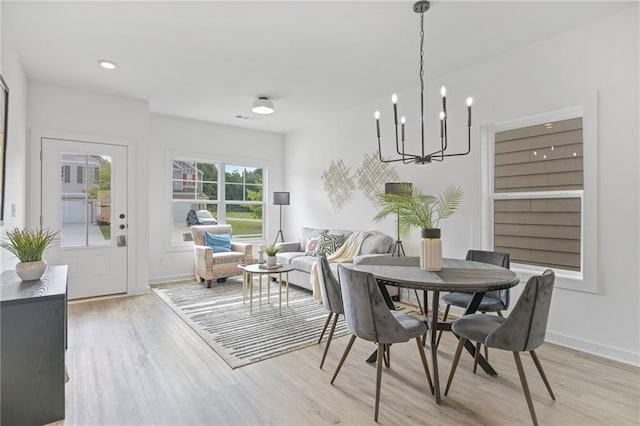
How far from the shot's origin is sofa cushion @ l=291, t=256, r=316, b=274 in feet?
15.5

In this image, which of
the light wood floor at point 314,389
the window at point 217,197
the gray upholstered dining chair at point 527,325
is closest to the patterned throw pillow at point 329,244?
the light wood floor at point 314,389

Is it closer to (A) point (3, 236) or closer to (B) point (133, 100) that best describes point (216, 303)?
(A) point (3, 236)

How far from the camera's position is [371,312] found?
205 cm

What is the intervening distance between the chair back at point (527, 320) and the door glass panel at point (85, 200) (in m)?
4.64

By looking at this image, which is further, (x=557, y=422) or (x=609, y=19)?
(x=609, y=19)

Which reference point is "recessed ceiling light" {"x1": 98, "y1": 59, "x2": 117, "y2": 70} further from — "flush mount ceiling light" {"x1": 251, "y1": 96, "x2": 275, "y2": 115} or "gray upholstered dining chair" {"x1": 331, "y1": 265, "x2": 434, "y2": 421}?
"gray upholstered dining chair" {"x1": 331, "y1": 265, "x2": 434, "y2": 421}

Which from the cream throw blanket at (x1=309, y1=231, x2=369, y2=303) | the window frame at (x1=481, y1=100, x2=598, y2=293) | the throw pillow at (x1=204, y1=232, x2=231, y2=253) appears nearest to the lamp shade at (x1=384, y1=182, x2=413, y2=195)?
the cream throw blanket at (x1=309, y1=231, x2=369, y2=303)

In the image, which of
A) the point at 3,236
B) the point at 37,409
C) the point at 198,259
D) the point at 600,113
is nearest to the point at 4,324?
the point at 37,409

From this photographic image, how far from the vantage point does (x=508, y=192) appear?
3525 mm

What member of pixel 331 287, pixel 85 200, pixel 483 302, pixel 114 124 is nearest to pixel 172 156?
pixel 114 124

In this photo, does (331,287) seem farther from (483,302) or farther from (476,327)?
(483,302)

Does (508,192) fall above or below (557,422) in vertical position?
above

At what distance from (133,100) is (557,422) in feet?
17.9

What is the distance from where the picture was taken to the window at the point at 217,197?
5.77 metres
